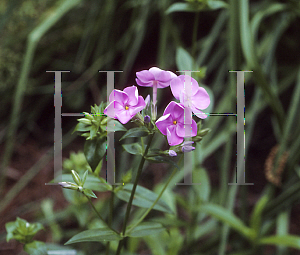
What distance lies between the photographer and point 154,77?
39 cm

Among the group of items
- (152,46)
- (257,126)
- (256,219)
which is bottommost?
(256,219)

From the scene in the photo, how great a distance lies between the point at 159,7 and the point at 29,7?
1.72 feet

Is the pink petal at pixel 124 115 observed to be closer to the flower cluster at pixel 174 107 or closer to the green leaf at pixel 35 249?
the flower cluster at pixel 174 107

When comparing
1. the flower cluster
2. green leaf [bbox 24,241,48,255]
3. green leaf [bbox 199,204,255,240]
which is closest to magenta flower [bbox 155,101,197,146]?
the flower cluster

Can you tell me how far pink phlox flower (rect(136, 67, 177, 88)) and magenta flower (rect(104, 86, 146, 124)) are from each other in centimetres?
3

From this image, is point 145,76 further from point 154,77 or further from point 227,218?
point 227,218

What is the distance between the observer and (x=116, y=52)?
3.82 feet

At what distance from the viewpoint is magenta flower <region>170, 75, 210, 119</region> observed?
0.36m

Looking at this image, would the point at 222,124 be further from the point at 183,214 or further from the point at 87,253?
the point at 87,253

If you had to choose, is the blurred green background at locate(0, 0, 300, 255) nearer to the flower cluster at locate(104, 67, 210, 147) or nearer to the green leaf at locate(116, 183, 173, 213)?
the green leaf at locate(116, 183, 173, 213)

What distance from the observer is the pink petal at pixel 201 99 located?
0.38 meters

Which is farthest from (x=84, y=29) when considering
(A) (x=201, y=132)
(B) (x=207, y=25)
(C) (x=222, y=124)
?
(A) (x=201, y=132)

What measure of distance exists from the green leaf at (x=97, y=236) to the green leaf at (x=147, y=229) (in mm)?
33

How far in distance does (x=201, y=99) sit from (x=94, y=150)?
0.16m
